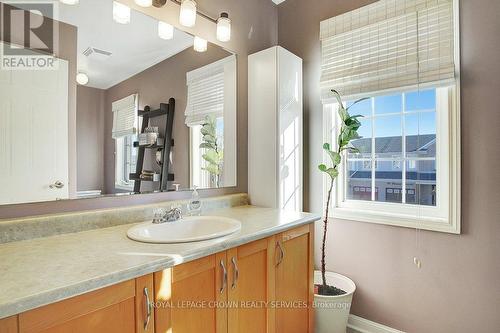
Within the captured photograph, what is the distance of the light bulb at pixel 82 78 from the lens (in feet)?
4.24

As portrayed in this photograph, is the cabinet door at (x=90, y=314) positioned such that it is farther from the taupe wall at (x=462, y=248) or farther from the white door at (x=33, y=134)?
the taupe wall at (x=462, y=248)

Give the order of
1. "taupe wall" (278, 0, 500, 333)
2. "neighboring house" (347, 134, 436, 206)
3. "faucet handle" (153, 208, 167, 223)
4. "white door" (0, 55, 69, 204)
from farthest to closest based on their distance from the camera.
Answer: "neighboring house" (347, 134, 436, 206), "taupe wall" (278, 0, 500, 333), "faucet handle" (153, 208, 167, 223), "white door" (0, 55, 69, 204)

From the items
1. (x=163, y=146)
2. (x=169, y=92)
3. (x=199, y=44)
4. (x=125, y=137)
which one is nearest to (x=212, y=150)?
(x=163, y=146)

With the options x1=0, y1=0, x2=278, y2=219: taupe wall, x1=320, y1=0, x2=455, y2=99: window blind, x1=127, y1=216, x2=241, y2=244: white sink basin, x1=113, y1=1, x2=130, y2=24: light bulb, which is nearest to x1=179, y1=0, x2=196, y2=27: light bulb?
x1=0, y1=0, x2=278, y2=219: taupe wall

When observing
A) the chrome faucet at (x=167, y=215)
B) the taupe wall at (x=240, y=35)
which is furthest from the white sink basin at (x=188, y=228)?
the taupe wall at (x=240, y=35)

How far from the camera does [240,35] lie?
2104 mm

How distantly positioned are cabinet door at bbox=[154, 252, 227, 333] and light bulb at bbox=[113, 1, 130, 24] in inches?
51.7

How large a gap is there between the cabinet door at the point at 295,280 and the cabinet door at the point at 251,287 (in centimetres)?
8

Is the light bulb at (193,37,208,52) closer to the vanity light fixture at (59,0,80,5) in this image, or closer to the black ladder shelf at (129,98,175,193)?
the black ladder shelf at (129,98,175,193)

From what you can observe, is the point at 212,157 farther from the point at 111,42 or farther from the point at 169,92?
the point at 111,42

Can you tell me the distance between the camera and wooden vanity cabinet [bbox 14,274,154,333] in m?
0.71

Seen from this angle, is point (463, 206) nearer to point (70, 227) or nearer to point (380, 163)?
point (380, 163)

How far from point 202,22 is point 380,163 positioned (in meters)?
1.62

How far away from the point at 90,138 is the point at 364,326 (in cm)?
216
